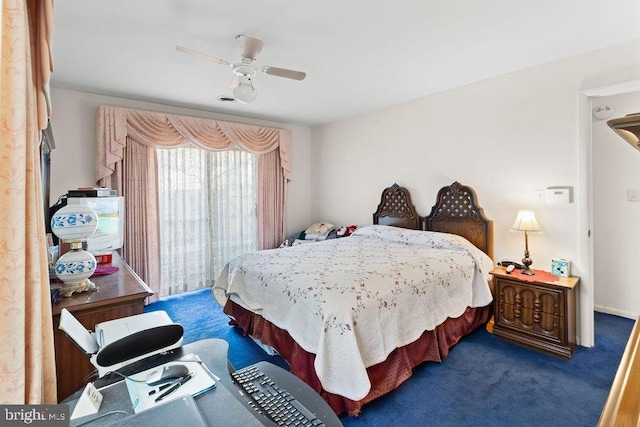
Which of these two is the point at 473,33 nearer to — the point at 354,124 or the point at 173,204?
the point at 354,124

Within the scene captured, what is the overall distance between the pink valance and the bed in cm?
198

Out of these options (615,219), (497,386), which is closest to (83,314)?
(497,386)

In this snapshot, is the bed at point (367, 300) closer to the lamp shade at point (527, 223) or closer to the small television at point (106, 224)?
the lamp shade at point (527, 223)

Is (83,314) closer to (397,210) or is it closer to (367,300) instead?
(367,300)

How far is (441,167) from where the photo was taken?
11.8ft

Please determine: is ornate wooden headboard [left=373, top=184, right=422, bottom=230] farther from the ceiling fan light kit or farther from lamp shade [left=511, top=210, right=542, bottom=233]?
the ceiling fan light kit

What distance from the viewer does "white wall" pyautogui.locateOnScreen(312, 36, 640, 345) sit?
2598mm

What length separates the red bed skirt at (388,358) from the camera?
1918 millimetres

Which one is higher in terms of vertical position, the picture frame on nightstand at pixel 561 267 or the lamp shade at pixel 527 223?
the lamp shade at pixel 527 223

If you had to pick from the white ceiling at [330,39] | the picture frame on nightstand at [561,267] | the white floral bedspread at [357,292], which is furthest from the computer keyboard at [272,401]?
the picture frame on nightstand at [561,267]

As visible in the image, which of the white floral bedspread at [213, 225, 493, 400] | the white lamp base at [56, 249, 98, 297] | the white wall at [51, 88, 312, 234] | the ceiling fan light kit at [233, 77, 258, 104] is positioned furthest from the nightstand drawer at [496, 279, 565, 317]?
the white wall at [51, 88, 312, 234]

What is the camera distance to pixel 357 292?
1.93 m

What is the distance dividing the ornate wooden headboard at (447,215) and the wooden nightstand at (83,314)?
121 inches

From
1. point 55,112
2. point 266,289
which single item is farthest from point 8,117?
point 55,112
